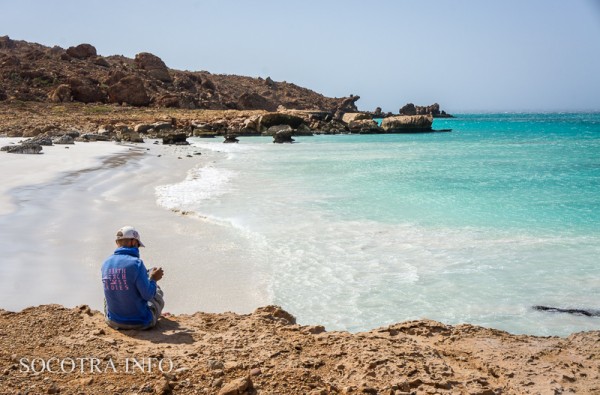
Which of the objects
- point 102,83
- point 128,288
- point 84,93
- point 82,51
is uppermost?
point 82,51

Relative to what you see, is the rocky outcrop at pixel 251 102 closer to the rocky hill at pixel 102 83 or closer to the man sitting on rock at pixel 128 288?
the rocky hill at pixel 102 83

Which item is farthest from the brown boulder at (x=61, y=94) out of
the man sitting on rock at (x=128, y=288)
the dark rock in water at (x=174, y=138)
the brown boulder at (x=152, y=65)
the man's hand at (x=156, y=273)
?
the man sitting on rock at (x=128, y=288)

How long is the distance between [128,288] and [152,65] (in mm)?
79475

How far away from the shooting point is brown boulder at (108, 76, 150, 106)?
61.2 m

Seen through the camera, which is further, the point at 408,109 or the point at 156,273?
the point at 408,109

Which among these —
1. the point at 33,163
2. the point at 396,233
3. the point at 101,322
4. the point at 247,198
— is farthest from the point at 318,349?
the point at 33,163

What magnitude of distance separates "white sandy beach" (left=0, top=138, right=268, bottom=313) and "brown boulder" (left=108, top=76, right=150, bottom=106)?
47.9m

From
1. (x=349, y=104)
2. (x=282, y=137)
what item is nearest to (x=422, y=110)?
(x=349, y=104)

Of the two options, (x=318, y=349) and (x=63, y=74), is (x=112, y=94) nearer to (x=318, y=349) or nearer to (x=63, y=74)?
(x=63, y=74)

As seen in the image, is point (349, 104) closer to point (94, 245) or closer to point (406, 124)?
point (406, 124)

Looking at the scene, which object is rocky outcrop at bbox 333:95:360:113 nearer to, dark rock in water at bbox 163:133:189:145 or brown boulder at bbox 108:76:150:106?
brown boulder at bbox 108:76:150:106

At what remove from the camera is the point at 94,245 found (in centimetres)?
827

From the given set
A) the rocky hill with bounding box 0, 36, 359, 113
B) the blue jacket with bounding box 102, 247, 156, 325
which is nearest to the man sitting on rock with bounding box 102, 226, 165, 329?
the blue jacket with bounding box 102, 247, 156, 325

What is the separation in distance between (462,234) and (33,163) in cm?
1435
